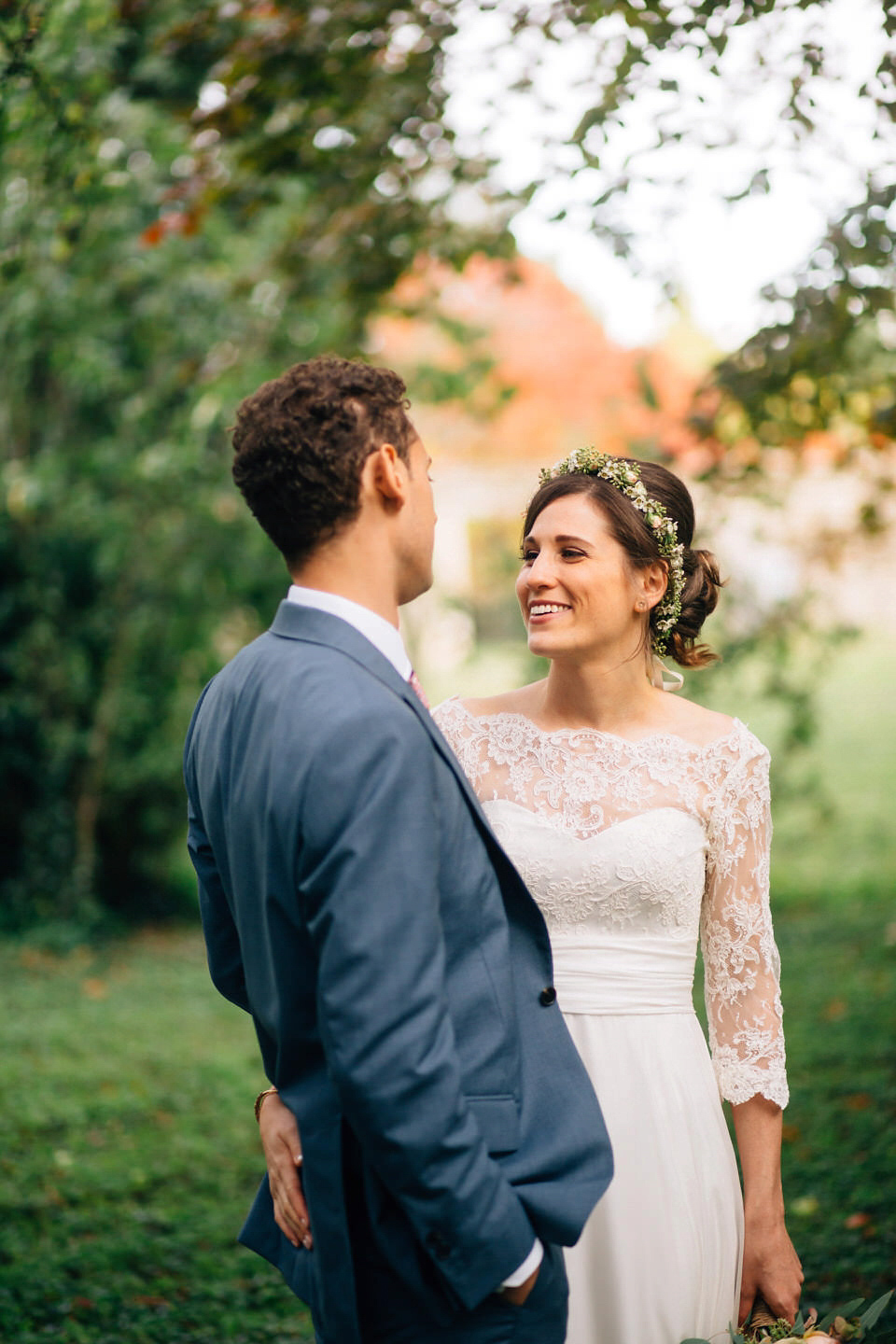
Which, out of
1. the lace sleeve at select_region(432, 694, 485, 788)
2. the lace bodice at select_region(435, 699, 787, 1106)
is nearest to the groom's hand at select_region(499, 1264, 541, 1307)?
the lace bodice at select_region(435, 699, 787, 1106)

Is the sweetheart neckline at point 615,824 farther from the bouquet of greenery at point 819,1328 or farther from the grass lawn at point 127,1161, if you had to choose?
the grass lawn at point 127,1161

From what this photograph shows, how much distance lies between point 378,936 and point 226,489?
605 centimetres

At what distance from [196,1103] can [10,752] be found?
3573mm

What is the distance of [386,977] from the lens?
1523 mm

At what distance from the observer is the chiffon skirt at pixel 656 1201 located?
2.21m

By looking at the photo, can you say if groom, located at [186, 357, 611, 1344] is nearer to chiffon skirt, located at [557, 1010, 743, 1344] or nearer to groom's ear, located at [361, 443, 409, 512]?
groom's ear, located at [361, 443, 409, 512]

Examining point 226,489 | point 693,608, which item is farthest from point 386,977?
point 226,489

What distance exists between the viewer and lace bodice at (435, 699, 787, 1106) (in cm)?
236

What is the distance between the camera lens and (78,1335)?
369 centimetres

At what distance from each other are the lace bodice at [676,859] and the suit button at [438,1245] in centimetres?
89

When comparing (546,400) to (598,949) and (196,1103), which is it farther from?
(598,949)

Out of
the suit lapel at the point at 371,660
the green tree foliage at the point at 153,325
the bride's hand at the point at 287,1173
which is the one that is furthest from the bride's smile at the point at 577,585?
the green tree foliage at the point at 153,325

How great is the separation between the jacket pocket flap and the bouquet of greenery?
26.5 inches

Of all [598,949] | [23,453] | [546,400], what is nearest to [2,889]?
[23,453]
